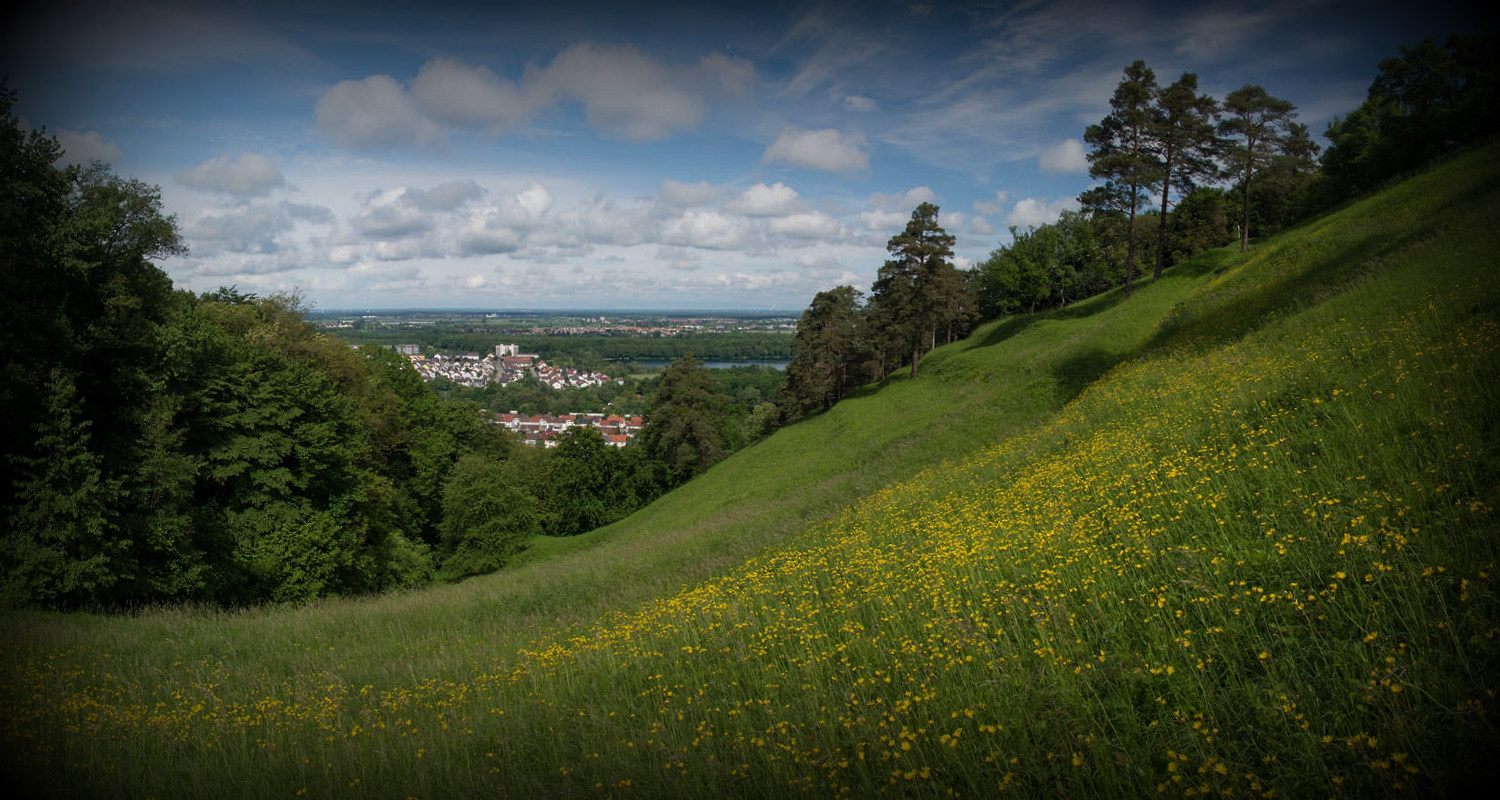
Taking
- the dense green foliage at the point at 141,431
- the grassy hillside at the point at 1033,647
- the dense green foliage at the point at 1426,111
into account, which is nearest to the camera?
the grassy hillside at the point at 1033,647

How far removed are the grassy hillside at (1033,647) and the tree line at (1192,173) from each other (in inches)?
694

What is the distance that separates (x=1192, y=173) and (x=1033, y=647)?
3755 centimetres

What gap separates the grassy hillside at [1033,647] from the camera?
150 inches

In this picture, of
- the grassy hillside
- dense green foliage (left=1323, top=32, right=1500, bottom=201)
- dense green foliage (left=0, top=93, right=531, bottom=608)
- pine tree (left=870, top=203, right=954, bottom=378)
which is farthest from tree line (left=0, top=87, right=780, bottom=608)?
dense green foliage (left=1323, top=32, right=1500, bottom=201)

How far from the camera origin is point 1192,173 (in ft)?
108

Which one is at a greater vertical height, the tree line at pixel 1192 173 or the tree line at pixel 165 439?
the tree line at pixel 1192 173

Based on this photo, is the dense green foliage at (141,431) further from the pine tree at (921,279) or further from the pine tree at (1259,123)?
the pine tree at (1259,123)

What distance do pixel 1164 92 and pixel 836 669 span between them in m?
37.7

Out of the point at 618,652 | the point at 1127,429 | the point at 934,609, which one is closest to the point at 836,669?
the point at 934,609

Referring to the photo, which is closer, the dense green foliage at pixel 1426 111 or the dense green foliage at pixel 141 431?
the dense green foliage at pixel 141 431

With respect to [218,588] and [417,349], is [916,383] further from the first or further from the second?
[417,349]

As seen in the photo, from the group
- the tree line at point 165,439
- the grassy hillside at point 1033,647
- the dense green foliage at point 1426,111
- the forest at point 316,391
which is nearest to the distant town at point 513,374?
the forest at point 316,391

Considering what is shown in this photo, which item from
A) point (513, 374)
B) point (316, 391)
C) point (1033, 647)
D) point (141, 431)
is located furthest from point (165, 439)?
point (513, 374)

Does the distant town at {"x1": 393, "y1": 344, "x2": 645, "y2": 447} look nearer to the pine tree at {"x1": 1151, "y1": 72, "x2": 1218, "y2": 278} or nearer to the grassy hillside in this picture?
the pine tree at {"x1": 1151, "y1": 72, "x2": 1218, "y2": 278}
